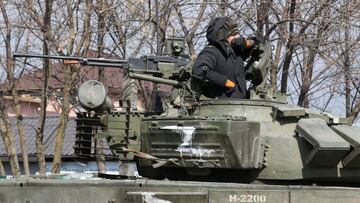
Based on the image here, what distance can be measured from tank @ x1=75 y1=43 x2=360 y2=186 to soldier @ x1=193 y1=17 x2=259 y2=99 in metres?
0.14

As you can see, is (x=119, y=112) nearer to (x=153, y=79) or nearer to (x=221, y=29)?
(x=153, y=79)

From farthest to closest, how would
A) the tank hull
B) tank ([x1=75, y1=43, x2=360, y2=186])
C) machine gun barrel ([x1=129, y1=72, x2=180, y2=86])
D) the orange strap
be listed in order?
1. machine gun barrel ([x1=129, y1=72, x2=180, y2=86])
2. the orange strap
3. tank ([x1=75, y1=43, x2=360, y2=186])
4. the tank hull

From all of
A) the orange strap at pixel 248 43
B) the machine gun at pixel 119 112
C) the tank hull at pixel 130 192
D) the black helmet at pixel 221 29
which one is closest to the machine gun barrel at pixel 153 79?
the machine gun at pixel 119 112

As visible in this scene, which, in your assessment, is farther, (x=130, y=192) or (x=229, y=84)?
(x=229, y=84)

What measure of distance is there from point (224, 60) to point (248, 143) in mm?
1392

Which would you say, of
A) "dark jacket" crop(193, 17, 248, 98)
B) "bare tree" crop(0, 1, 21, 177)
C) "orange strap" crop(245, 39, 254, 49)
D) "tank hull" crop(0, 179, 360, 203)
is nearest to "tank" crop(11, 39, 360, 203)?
"tank hull" crop(0, 179, 360, 203)

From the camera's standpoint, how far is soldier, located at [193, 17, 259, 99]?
26.9 ft

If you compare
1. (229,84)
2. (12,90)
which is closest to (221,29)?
(229,84)

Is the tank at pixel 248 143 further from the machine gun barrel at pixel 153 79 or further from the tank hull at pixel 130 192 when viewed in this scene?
the machine gun barrel at pixel 153 79

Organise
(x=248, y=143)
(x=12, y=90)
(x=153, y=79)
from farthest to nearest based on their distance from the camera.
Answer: (x=12, y=90) < (x=153, y=79) < (x=248, y=143)

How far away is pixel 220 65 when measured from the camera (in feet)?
27.4

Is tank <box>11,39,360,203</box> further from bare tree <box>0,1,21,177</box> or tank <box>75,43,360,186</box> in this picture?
bare tree <box>0,1,21,177</box>

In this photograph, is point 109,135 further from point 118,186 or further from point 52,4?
point 52,4

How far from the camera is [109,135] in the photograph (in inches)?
364
